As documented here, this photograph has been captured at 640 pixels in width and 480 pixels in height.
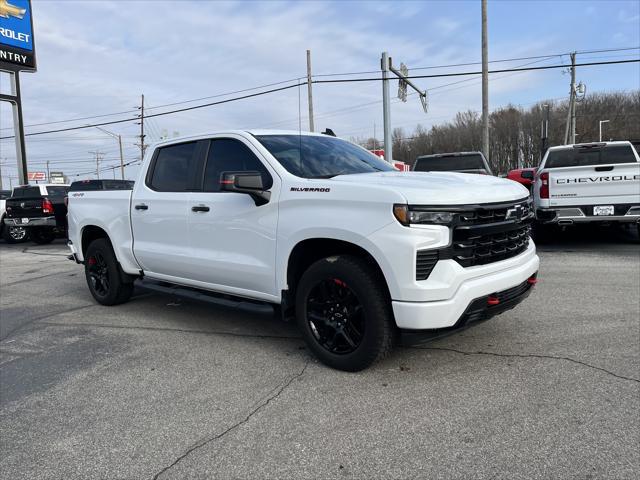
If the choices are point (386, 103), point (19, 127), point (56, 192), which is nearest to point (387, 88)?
point (386, 103)

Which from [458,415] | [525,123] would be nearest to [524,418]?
[458,415]

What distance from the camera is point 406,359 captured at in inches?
158

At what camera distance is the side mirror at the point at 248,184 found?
3.84m

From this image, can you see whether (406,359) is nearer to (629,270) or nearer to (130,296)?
(130,296)

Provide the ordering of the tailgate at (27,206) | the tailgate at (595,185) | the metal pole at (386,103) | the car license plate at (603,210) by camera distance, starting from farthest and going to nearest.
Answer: the metal pole at (386,103)
the tailgate at (27,206)
the car license plate at (603,210)
the tailgate at (595,185)

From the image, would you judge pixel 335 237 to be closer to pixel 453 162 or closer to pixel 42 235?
pixel 453 162

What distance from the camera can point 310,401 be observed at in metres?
3.38

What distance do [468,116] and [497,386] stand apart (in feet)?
255

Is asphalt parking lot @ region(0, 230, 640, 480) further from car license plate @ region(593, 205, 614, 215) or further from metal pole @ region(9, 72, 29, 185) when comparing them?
metal pole @ region(9, 72, 29, 185)

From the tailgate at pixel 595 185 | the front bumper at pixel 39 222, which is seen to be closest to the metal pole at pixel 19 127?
the front bumper at pixel 39 222

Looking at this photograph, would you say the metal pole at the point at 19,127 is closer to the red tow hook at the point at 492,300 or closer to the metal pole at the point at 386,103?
the metal pole at the point at 386,103

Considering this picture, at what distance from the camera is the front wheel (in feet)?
11.4

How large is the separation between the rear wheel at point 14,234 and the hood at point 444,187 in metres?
15.3

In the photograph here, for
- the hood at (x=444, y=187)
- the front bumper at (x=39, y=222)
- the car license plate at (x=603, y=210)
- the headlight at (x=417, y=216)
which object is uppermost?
the hood at (x=444, y=187)
